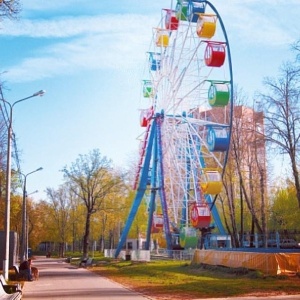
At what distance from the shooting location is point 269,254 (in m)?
26.8

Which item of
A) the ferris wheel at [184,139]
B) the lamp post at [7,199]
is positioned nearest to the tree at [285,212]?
the ferris wheel at [184,139]

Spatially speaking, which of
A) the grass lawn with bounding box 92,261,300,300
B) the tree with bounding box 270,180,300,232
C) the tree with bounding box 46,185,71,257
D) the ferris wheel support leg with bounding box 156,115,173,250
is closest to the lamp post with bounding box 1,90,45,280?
the grass lawn with bounding box 92,261,300,300

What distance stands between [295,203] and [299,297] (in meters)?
47.4

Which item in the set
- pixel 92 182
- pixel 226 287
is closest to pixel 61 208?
pixel 92 182

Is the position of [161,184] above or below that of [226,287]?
above

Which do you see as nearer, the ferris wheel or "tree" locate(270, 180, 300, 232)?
the ferris wheel

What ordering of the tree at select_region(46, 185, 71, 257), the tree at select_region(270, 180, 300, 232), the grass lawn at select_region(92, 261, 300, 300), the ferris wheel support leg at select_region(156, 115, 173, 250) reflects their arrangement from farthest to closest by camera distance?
1. the tree at select_region(46, 185, 71, 257)
2. the tree at select_region(270, 180, 300, 232)
3. the ferris wheel support leg at select_region(156, 115, 173, 250)
4. the grass lawn at select_region(92, 261, 300, 300)

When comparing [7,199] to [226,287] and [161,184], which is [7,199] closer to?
[226,287]

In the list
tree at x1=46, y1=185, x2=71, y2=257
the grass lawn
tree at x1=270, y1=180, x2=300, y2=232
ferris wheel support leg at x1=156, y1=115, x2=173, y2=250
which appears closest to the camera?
the grass lawn

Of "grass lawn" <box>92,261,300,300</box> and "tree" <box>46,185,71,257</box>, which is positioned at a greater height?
"tree" <box>46,185,71,257</box>

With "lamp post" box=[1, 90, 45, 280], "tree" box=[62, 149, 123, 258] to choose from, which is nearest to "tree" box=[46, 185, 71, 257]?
"tree" box=[62, 149, 123, 258]

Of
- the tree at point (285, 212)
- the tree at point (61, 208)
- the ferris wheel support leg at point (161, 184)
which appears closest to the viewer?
the ferris wheel support leg at point (161, 184)

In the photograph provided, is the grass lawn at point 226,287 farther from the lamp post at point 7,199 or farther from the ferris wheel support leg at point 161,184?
the ferris wheel support leg at point 161,184

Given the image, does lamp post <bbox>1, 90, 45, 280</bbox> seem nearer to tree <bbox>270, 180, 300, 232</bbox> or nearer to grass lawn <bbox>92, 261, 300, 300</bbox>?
grass lawn <bbox>92, 261, 300, 300</bbox>
